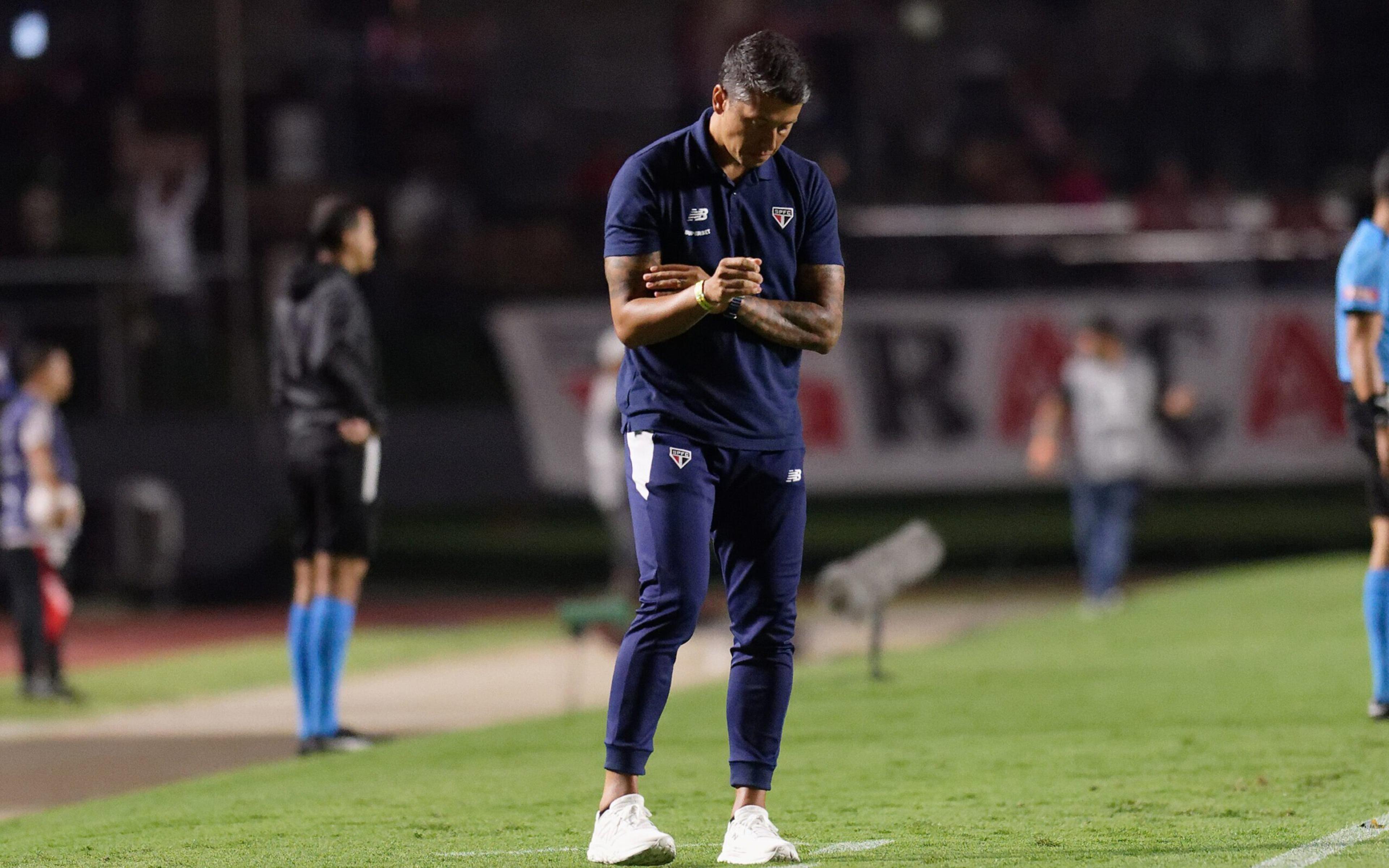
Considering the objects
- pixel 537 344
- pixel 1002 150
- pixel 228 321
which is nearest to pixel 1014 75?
pixel 1002 150

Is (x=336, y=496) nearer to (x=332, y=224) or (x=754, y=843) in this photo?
(x=332, y=224)

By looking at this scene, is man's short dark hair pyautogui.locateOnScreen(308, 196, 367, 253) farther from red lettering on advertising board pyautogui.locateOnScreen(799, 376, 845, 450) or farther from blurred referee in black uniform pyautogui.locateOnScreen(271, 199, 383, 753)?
red lettering on advertising board pyautogui.locateOnScreen(799, 376, 845, 450)

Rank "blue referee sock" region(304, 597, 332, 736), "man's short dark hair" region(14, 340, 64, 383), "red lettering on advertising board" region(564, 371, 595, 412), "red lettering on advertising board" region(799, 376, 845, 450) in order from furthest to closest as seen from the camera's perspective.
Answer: "red lettering on advertising board" region(799, 376, 845, 450), "red lettering on advertising board" region(564, 371, 595, 412), "man's short dark hair" region(14, 340, 64, 383), "blue referee sock" region(304, 597, 332, 736)

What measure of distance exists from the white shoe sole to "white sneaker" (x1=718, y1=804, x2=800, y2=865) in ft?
0.50

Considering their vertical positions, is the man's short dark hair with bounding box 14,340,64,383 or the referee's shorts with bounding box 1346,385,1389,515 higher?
the man's short dark hair with bounding box 14,340,64,383

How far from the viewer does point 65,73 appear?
19.6 meters

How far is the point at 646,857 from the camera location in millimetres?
4859

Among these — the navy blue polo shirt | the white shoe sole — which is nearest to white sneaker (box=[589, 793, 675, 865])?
the white shoe sole

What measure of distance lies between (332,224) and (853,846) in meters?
4.04

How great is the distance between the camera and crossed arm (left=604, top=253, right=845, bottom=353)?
4.75 metres

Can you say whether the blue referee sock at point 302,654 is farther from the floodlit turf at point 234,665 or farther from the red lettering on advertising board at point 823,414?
the red lettering on advertising board at point 823,414

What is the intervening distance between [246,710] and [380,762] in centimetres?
326

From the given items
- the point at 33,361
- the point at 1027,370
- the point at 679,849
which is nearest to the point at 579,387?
the point at 1027,370

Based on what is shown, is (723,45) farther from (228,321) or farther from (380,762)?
(380,762)
